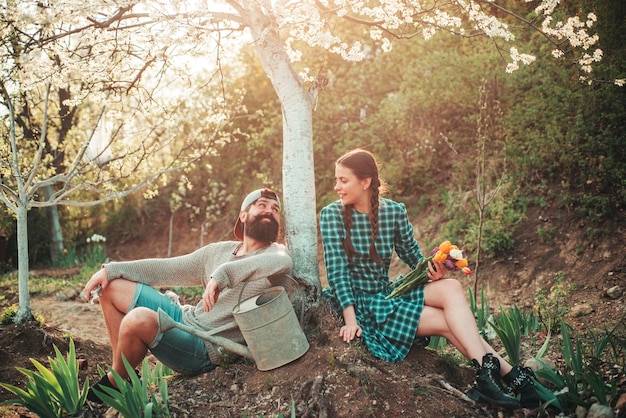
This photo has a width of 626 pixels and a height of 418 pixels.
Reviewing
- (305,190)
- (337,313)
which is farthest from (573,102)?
(337,313)

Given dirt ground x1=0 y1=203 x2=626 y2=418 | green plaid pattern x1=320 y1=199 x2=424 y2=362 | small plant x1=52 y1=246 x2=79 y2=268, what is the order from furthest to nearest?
small plant x1=52 y1=246 x2=79 y2=268, green plaid pattern x1=320 y1=199 x2=424 y2=362, dirt ground x1=0 y1=203 x2=626 y2=418

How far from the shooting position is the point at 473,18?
3832 millimetres

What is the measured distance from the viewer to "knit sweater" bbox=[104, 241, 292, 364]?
8.83ft

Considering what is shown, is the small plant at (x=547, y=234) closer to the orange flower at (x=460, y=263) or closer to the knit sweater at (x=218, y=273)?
the orange flower at (x=460, y=263)

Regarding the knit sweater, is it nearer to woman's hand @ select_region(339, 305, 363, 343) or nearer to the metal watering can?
the metal watering can

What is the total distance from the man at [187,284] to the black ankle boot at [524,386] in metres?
1.29

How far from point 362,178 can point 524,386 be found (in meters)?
1.39

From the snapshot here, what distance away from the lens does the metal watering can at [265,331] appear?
2.59 metres

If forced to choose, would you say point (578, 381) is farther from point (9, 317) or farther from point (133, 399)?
point (9, 317)

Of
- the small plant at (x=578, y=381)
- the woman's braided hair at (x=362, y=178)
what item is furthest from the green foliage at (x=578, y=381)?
the woman's braided hair at (x=362, y=178)

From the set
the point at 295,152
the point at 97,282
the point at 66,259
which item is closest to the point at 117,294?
the point at 97,282

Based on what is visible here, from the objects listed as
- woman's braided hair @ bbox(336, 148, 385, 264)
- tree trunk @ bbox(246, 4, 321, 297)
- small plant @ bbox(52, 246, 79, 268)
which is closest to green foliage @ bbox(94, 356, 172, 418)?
tree trunk @ bbox(246, 4, 321, 297)

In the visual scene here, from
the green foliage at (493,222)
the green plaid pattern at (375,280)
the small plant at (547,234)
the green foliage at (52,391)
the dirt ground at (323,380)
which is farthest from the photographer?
the green foliage at (493,222)

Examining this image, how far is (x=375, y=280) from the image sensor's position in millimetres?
3035
